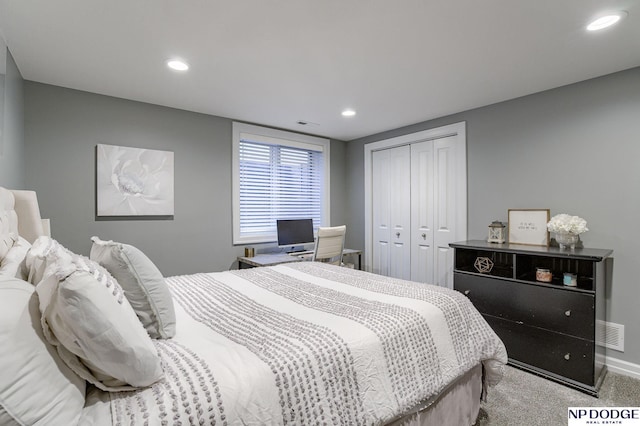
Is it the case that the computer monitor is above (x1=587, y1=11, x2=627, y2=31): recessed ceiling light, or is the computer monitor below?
below

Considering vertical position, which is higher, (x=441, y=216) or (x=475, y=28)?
(x=475, y=28)

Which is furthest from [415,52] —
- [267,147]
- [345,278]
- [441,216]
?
[267,147]

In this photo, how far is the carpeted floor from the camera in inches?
76.0

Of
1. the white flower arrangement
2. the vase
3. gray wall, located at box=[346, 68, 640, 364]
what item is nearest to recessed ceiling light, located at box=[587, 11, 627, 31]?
gray wall, located at box=[346, 68, 640, 364]

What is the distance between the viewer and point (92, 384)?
2.96 ft

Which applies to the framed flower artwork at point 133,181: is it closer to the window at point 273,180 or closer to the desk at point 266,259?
the window at point 273,180

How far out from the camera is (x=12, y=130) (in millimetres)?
2205

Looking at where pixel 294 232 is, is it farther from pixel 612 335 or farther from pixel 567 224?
pixel 612 335

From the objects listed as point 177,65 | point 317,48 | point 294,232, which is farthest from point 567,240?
point 177,65

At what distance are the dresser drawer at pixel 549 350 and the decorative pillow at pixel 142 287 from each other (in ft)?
8.82

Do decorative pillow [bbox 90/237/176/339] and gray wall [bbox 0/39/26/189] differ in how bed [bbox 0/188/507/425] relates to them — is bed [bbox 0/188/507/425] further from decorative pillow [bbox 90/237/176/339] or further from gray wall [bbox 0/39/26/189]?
gray wall [bbox 0/39/26/189]

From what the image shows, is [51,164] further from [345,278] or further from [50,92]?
[345,278]

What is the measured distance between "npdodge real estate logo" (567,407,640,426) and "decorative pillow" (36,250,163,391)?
2395 mm

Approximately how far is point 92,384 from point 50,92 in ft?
9.85
